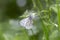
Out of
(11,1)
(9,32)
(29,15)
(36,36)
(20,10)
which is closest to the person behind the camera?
(29,15)

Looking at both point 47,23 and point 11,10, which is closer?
point 47,23

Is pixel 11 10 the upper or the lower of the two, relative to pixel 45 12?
upper

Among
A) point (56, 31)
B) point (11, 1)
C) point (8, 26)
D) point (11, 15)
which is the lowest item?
point (56, 31)

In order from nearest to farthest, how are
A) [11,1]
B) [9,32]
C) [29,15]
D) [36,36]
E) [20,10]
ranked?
[29,15] → [36,36] → [9,32] → [20,10] → [11,1]

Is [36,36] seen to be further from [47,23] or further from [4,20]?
[4,20]

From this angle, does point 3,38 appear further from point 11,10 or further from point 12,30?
point 11,10

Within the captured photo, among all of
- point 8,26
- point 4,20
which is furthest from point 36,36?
point 4,20
